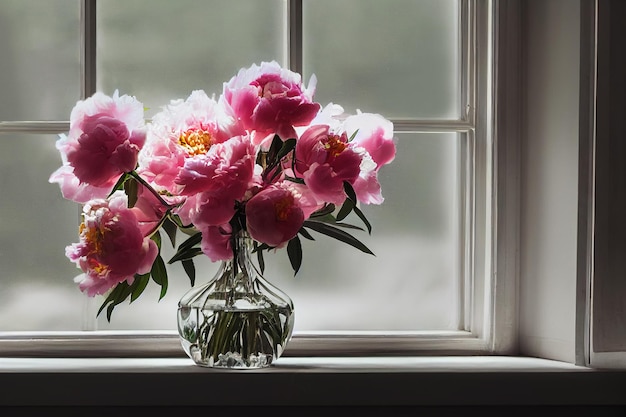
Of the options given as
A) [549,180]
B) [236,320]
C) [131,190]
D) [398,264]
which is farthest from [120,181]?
[549,180]

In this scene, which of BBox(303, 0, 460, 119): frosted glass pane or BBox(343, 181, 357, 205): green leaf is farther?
BBox(303, 0, 460, 119): frosted glass pane

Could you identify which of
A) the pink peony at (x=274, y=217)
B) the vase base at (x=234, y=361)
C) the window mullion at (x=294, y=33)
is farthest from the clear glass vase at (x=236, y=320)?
the window mullion at (x=294, y=33)

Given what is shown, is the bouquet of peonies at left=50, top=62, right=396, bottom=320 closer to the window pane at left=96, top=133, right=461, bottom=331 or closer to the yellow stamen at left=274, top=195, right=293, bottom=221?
the yellow stamen at left=274, top=195, right=293, bottom=221

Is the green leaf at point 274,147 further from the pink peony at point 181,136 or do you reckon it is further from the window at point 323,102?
the window at point 323,102

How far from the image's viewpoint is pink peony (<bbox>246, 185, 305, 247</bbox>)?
1.01 meters

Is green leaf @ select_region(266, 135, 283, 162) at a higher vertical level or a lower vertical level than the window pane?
higher

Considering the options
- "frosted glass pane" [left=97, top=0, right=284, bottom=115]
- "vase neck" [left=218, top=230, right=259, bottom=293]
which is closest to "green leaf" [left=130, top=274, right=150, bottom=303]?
"vase neck" [left=218, top=230, right=259, bottom=293]

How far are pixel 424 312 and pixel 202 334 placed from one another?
1.36 feet

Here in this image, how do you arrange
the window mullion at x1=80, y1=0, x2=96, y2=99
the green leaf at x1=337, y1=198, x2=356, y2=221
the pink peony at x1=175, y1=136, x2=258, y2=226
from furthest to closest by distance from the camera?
the window mullion at x1=80, y1=0, x2=96, y2=99 < the green leaf at x1=337, y1=198, x2=356, y2=221 < the pink peony at x1=175, y1=136, x2=258, y2=226

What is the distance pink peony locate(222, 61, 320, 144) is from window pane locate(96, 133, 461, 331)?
0.35m
